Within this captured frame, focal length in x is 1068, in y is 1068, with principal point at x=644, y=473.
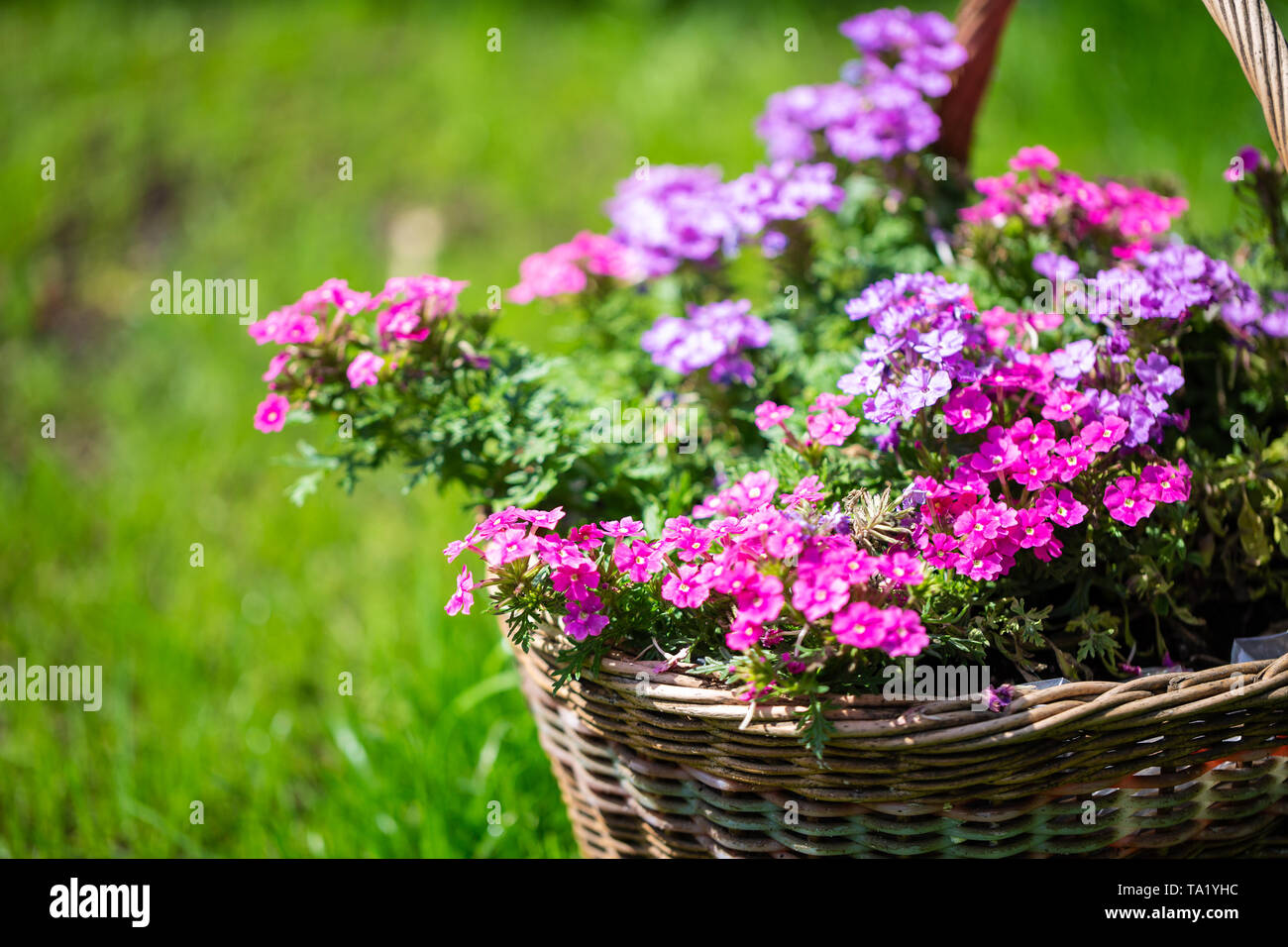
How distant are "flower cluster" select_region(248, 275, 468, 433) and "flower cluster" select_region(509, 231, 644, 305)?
1.41 feet

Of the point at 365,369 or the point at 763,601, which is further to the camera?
the point at 365,369

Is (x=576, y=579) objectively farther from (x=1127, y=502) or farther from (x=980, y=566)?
(x=1127, y=502)

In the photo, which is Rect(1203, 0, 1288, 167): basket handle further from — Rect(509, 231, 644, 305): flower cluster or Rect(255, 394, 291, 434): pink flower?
Rect(255, 394, 291, 434): pink flower

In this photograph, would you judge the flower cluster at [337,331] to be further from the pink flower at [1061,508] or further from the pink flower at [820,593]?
the pink flower at [1061,508]

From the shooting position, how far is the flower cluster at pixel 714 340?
68.7 inches

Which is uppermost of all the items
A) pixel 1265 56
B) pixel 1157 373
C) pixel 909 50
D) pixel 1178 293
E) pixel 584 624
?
pixel 909 50

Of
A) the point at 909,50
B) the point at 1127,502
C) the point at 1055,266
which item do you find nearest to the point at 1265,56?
the point at 1055,266

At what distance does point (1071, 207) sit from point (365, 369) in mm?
1257

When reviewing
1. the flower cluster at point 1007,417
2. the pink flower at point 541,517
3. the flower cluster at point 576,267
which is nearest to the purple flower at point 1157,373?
the flower cluster at point 1007,417

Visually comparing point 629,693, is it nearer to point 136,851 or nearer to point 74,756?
point 136,851

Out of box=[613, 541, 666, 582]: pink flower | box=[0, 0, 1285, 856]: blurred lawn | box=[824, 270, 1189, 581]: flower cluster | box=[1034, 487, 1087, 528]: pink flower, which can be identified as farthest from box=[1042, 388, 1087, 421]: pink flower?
box=[0, 0, 1285, 856]: blurred lawn

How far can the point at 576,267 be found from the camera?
7.17 feet

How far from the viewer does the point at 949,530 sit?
1404mm

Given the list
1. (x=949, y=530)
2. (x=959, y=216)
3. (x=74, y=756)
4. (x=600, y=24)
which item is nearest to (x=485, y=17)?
(x=600, y=24)
